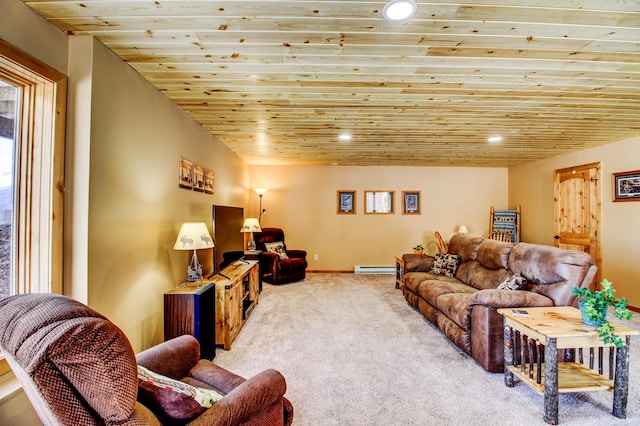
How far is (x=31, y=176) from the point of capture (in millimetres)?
1657

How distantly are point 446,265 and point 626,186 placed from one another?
9.13 ft

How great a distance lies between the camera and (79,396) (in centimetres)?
79

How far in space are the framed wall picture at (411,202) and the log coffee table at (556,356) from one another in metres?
4.30

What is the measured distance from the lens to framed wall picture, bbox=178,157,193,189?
2.99 metres

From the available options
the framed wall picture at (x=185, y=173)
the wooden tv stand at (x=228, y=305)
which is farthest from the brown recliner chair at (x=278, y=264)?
the framed wall picture at (x=185, y=173)

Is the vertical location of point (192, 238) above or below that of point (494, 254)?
above

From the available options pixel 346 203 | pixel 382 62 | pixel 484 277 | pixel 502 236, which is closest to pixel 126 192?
pixel 382 62

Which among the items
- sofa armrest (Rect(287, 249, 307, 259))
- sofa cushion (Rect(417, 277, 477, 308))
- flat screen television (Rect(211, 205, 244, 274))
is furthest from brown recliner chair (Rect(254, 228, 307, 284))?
sofa cushion (Rect(417, 277, 477, 308))

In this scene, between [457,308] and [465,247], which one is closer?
[457,308]

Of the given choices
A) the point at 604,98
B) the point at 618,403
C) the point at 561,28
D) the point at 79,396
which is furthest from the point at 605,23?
the point at 79,396

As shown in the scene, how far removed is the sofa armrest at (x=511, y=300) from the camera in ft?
7.68

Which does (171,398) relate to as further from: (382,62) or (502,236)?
(502,236)

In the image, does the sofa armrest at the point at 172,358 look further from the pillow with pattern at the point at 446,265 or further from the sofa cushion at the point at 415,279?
the pillow with pattern at the point at 446,265

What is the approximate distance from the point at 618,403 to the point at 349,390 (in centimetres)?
167
